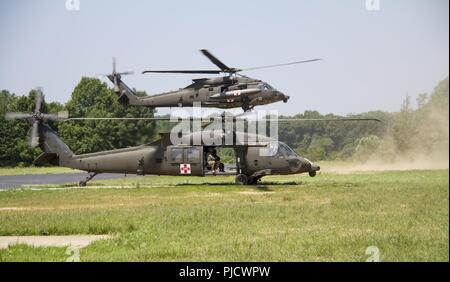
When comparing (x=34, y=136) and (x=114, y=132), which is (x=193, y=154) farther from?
(x=114, y=132)

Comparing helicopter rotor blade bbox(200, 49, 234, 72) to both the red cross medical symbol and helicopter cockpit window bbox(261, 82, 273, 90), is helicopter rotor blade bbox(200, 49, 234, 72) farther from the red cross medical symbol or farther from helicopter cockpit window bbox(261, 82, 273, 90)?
the red cross medical symbol

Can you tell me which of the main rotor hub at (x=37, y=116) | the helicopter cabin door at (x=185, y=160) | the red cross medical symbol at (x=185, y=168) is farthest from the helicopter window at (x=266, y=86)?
the main rotor hub at (x=37, y=116)

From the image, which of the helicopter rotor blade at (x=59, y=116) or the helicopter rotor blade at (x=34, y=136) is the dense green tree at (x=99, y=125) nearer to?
the helicopter rotor blade at (x=34, y=136)

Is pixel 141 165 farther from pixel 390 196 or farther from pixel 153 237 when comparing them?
pixel 153 237

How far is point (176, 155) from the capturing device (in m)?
27.1

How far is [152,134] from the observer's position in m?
35.6

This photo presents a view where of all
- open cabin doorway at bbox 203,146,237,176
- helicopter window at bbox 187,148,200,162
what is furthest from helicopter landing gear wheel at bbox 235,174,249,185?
helicopter window at bbox 187,148,200,162

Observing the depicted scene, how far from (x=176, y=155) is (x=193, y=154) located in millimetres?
915

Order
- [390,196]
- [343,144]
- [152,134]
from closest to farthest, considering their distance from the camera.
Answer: [390,196] → [152,134] → [343,144]

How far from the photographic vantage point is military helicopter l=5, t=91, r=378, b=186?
26281 millimetres
